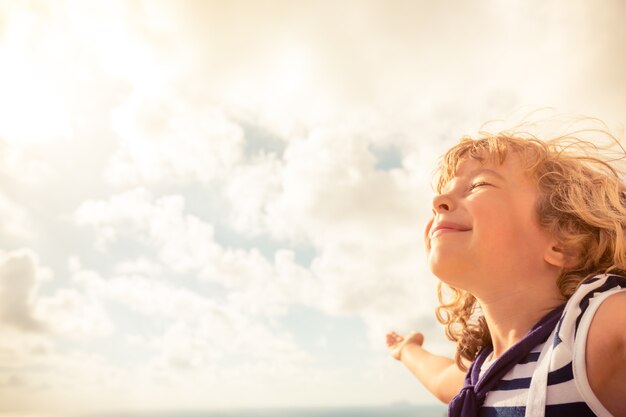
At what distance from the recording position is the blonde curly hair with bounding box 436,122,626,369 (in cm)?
245

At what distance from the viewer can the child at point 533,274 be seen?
6.01 feet

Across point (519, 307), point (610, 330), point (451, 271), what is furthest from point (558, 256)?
point (610, 330)

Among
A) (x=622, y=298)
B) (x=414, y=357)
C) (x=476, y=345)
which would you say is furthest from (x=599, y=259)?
(x=414, y=357)

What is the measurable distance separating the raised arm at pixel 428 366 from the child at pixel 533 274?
0.5 inches

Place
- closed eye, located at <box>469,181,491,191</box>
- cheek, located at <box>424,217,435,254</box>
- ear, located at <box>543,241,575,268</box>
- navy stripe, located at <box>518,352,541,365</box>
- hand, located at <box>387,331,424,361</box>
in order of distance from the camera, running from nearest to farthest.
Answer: navy stripe, located at <box>518,352,541,365</box> < ear, located at <box>543,241,575,268</box> < closed eye, located at <box>469,181,491,191</box> < cheek, located at <box>424,217,435,254</box> < hand, located at <box>387,331,424,361</box>

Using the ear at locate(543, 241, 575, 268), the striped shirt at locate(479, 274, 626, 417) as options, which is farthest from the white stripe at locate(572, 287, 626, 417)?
the ear at locate(543, 241, 575, 268)

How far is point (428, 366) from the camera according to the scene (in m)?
3.20

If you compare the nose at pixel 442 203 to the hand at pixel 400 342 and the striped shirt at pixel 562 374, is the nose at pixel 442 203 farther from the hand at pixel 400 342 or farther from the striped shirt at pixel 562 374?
the hand at pixel 400 342

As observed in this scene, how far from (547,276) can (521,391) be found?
678mm

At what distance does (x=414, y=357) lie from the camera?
3.35 metres

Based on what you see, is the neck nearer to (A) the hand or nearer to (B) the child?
(B) the child

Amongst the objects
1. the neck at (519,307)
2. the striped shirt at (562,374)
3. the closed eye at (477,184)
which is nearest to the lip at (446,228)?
the closed eye at (477,184)

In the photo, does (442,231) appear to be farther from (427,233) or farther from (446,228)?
(427,233)

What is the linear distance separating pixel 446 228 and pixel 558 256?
24.0 inches
